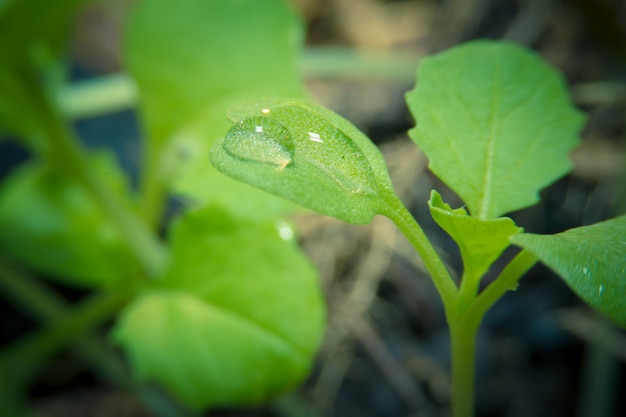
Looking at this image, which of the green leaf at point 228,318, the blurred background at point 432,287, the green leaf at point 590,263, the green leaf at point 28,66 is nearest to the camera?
the green leaf at point 590,263

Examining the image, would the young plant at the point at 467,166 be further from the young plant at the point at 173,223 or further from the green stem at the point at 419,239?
the young plant at the point at 173,223

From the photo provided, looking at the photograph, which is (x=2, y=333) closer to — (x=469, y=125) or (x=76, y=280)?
(x=76, y=280)

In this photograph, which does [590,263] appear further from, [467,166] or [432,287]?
[432,287]

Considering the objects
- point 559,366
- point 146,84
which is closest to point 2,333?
point 146,84

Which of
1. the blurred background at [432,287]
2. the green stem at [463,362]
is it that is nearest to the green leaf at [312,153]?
the green stem at [463,362]

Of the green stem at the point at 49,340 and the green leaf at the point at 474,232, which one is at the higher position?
the green leaf at the point at 474,232

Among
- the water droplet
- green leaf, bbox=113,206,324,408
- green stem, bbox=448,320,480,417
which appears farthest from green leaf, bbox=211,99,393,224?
green leaf, bbox=113,206,324,408
